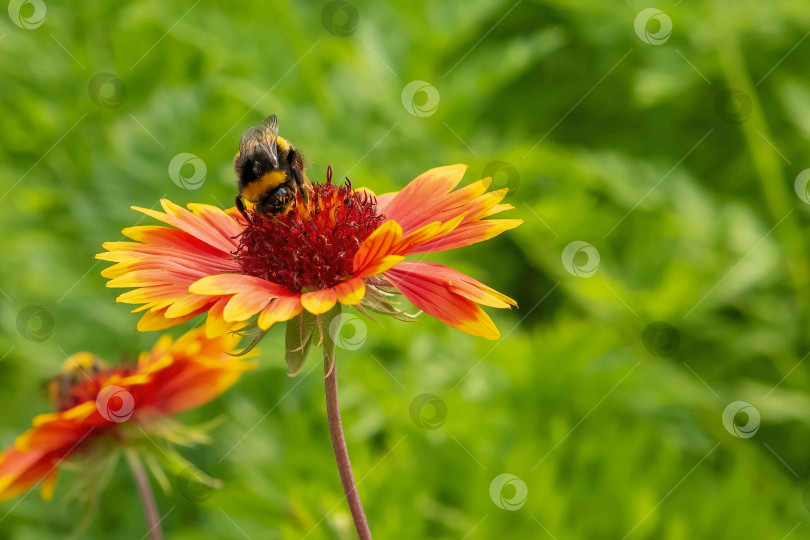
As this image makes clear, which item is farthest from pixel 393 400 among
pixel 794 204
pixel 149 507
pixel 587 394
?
pixel 794 204

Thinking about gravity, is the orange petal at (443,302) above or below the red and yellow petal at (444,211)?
below

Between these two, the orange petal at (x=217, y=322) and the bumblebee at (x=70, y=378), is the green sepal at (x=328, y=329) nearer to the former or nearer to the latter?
the orange petal at (x=217, y=322)

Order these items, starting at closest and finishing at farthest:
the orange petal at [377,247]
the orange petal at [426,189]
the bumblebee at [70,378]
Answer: the orange petal at [377,247] → the orange petal at [426,189] → the bumblebee at [70,378]

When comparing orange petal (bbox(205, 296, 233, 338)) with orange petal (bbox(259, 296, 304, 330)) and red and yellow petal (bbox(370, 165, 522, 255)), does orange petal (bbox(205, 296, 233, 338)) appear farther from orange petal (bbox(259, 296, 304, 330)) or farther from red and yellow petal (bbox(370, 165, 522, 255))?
red and yellow petal (bbox(370, 165, 522, 255))

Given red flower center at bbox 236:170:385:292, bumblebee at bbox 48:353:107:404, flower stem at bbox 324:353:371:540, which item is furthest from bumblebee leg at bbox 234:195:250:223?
bumblebee at bbox 48:353:107:404

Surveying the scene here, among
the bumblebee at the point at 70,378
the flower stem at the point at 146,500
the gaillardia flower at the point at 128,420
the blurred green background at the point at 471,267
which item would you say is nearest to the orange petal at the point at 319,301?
the gaillardia flower at the point at 128,420

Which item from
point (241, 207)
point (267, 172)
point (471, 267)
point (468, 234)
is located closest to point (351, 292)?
point (468, 234)
